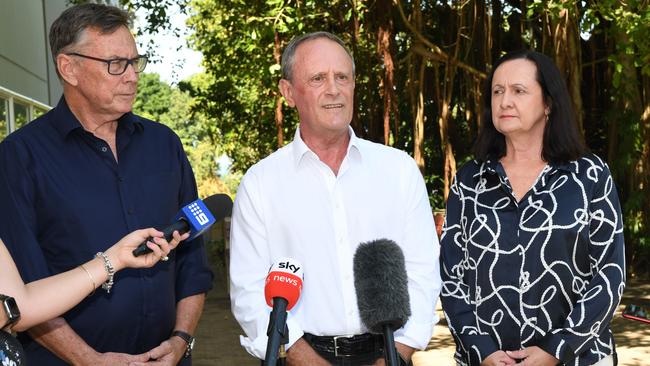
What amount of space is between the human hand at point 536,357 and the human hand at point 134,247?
1.25 m

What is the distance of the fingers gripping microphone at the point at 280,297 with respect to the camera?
1.90 m

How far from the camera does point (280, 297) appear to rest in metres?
2.00

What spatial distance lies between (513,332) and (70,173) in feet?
5.21

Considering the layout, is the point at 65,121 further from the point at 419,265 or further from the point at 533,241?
the point at 533,241

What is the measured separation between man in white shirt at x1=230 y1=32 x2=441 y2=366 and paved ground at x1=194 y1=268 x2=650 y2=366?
4.55 m

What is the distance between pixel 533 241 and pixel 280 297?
1.30 m

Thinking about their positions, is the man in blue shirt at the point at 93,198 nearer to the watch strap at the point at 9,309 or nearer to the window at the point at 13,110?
the watch strap at the point at 9,309

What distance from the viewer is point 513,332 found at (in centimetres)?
303

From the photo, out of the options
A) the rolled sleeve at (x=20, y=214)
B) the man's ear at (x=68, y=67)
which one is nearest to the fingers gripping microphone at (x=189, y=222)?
the rolled sleeve at (x=20, y=214)

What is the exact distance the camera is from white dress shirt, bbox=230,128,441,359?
293cm

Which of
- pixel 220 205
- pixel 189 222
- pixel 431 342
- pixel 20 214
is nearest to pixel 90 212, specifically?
pixel 20 214

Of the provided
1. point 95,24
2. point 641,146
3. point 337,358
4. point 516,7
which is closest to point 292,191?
point 337,358

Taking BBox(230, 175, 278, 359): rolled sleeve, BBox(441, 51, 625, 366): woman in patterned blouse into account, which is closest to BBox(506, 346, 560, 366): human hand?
BBox(441, 51, 625, 366): woman in patterned blouse

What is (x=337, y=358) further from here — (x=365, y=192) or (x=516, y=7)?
(x=516, y=7)
